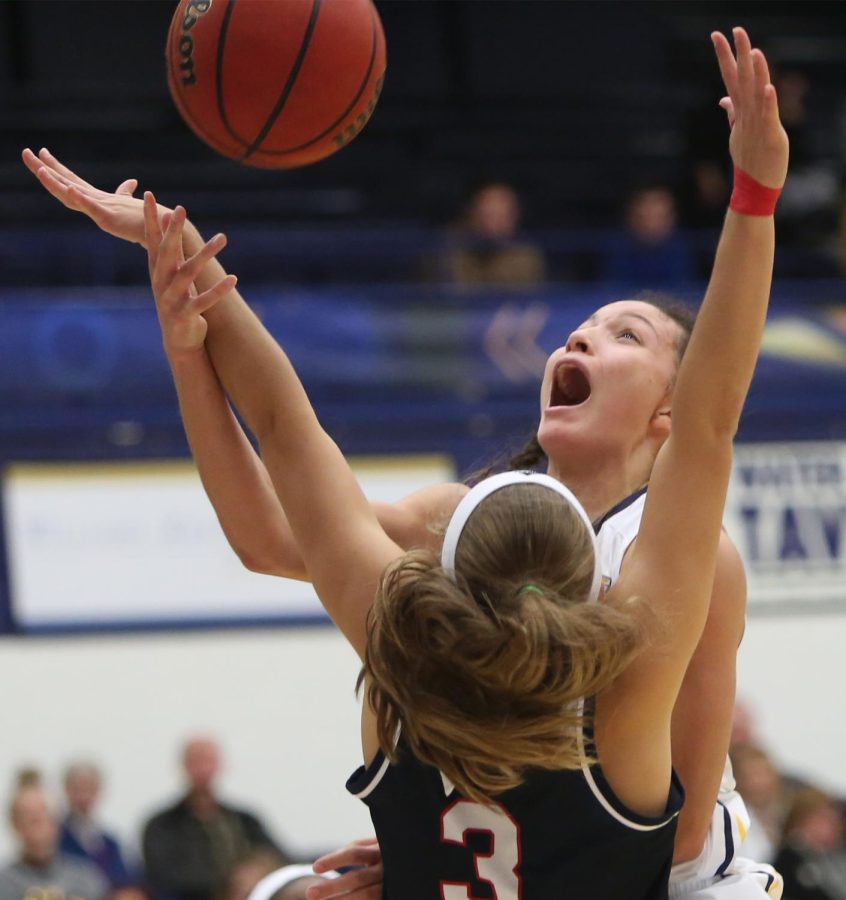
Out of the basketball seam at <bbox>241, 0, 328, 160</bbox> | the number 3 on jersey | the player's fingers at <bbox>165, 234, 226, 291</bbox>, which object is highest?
the basketball seam at <bbox>241, 0, 328, 160</bbox>

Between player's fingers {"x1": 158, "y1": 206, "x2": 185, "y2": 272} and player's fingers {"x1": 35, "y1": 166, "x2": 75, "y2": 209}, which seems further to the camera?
player's fingers {"x1": 35, "y1": 166, "x2": 75, "y2": 209}

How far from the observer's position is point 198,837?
23.5 feet

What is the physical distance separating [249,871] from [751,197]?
503cm

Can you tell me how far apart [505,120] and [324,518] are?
9.51 meters

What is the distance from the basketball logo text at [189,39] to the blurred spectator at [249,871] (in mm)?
4160

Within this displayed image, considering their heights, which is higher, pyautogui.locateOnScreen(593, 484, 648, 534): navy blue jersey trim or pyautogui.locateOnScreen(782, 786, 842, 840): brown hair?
pyautogui.locateOnScreen(593, 484, 648, 534): navy blue jersey trim

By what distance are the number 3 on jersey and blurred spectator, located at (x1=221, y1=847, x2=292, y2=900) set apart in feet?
14.2

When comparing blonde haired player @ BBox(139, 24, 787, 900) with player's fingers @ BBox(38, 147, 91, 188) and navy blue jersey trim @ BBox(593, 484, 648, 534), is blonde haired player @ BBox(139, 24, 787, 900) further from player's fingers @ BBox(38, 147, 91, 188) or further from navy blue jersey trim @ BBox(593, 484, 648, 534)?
player's fingers @ BBox(38, 147, 91, 188)

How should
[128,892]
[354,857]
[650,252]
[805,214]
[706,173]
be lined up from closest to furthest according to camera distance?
[354,857] → [128,892] → [650,252] → [706,173] → [805,214]

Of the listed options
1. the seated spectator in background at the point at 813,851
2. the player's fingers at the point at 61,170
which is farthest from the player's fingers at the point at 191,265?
the seated spectator in background at the point at 813,851

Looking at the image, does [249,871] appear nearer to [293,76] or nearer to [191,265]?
[293,76]

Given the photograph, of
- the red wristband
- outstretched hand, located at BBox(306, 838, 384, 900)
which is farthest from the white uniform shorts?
the red wristband

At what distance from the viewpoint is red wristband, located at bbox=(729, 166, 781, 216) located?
2113mm

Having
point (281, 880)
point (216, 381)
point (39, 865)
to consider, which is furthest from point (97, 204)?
point (39, 865)
